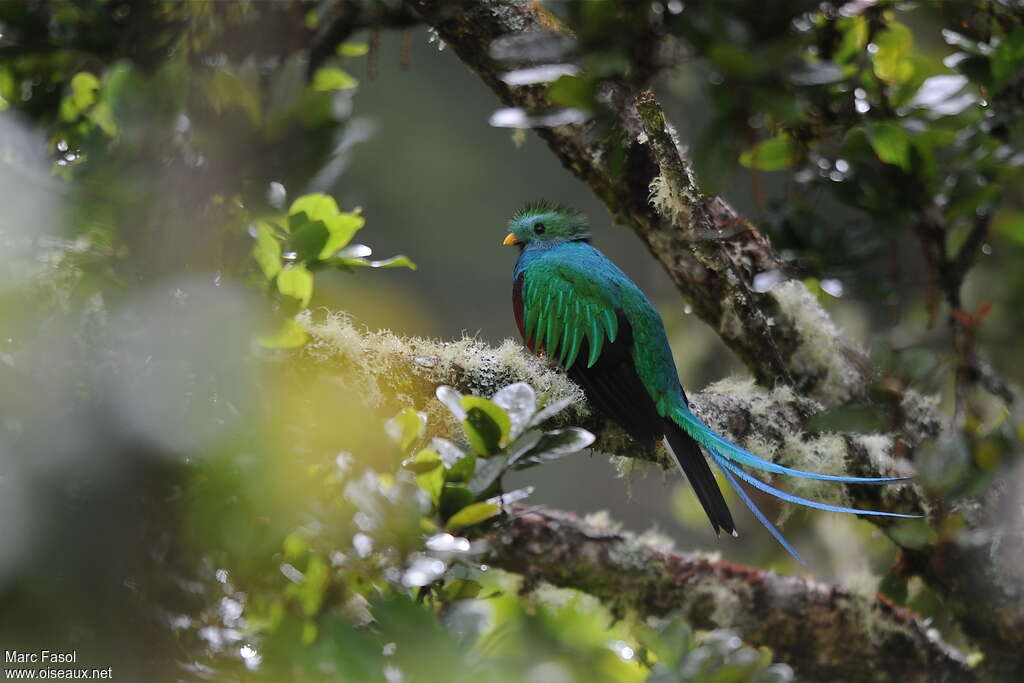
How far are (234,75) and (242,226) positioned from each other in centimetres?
29

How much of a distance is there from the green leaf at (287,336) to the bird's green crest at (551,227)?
1164 millimetres

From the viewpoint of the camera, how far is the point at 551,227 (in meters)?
2.78

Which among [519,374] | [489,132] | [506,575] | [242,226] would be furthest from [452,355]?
[489,132]

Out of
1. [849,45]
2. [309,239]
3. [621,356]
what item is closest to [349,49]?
[309,239]

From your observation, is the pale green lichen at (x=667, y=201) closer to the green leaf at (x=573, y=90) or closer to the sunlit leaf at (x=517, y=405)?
the sunlit leaf at (x=517, y=405)

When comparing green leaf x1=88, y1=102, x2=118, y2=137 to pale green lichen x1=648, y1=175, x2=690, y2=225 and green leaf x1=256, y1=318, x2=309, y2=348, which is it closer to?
green leaf x1=256, y1=318, x2=309, y2=348

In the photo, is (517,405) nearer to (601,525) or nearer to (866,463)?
(601,525)

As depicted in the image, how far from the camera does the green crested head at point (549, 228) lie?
278 cm

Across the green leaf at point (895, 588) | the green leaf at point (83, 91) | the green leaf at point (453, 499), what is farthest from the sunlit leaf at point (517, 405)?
the green leaf at point (895, 588)

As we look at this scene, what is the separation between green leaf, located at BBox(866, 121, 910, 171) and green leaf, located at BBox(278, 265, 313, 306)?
117 centimetres

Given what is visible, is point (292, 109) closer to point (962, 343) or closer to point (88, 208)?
point (88, 208)

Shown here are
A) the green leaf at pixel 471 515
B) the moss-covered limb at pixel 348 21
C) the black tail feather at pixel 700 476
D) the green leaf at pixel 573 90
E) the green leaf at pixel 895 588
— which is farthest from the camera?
the green leaf at pixel 895 588

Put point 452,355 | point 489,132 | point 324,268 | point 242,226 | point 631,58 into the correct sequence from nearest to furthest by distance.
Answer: point 631,58, point 242,226, point 324,268, point 452,355, point 489,132

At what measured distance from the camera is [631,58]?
1.17 m
